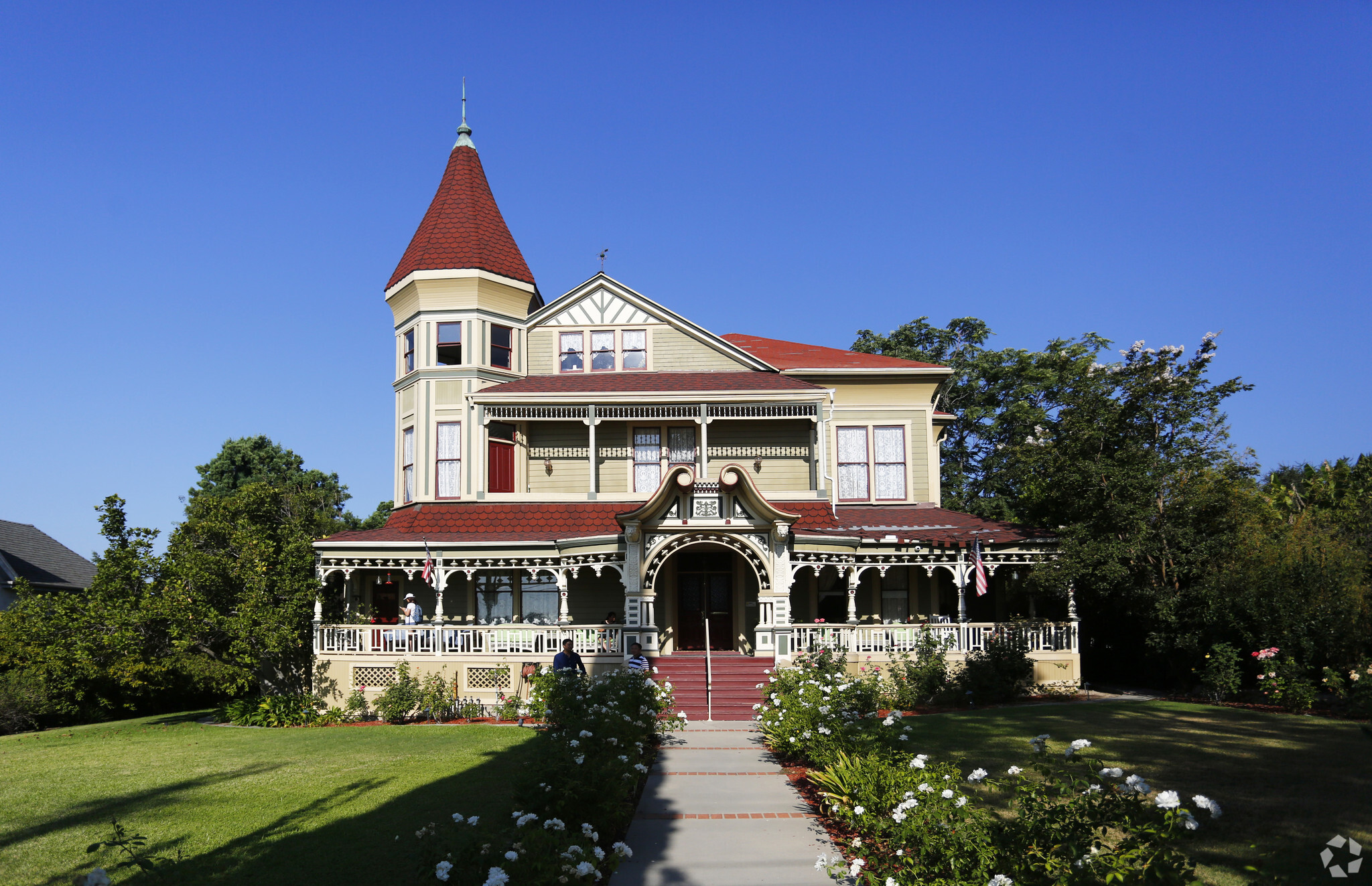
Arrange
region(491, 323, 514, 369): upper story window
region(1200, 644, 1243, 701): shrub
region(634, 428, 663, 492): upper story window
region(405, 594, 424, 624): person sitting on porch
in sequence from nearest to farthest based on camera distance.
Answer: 1. region(1200, 644, 1243, 701): shrub
2. region(405, 594, 424, 624): person sitting on porch
3. region(634, 428, 663, 492): upper story window
4. region(491, 323, 514, 369): upper story window

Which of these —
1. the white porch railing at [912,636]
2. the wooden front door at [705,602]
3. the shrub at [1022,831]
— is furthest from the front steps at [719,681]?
the shrub at [1022,831]

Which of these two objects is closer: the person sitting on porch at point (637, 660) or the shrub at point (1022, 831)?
the shrub at point (1022, 831)

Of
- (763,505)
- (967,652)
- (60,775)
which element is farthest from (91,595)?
(967,652)

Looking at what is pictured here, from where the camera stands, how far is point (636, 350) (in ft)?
90.2

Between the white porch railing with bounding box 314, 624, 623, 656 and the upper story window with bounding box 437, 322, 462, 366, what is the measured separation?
809 cm

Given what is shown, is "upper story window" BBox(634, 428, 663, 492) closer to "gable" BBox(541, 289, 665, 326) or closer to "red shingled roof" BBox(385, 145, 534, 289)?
"gable" BBox(541, 289, 665, 326)

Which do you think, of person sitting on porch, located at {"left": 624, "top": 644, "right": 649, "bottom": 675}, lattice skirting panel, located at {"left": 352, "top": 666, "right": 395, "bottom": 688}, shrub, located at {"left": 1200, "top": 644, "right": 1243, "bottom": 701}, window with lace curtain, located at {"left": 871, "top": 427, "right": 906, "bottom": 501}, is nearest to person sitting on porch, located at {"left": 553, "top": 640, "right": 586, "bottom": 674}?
person sitting on porch, located at {"left": 624, "top": 644, "right": 649, "bottom": 675}

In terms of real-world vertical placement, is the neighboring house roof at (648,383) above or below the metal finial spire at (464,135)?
below

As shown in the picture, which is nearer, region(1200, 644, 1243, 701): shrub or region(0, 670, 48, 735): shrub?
region(1200, 644, 1243, 701): shrub

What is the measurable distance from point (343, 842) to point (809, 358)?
21.3 metres

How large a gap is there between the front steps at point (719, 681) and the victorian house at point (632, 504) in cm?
12

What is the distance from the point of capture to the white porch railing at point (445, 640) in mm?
21625

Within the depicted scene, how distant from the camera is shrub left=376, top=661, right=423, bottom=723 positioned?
2039 centimetres

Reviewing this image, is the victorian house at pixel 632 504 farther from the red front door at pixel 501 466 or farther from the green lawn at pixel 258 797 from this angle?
the green lawn at pixel 258 797
